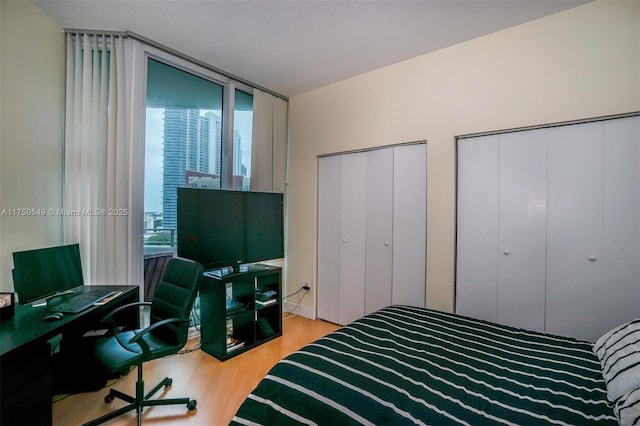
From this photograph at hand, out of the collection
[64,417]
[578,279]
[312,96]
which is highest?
[312,96]

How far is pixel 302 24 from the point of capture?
7.84 ft

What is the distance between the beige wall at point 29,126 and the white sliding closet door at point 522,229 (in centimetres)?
378

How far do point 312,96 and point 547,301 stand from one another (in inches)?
131

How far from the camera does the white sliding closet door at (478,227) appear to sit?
2541 mm

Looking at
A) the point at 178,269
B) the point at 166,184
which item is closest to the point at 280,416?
the point at 178,269

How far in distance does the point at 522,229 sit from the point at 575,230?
0.33m

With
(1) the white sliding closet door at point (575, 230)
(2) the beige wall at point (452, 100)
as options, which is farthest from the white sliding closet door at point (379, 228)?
(1) the white sliding closet door at point (575, 230)

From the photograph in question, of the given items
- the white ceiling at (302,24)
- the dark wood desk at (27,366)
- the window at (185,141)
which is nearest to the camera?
the dark wood desk at (27,366)

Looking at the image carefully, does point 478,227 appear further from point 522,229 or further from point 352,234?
point 352,234

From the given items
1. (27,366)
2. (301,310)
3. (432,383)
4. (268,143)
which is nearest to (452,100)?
(268,143)

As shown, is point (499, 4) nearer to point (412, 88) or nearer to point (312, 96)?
point (412, 88)

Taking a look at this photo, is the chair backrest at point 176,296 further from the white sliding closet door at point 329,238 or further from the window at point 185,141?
the white sliding closet door at point 329,238

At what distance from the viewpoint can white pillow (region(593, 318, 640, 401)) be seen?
1189 millimetres

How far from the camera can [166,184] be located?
2.98 m
